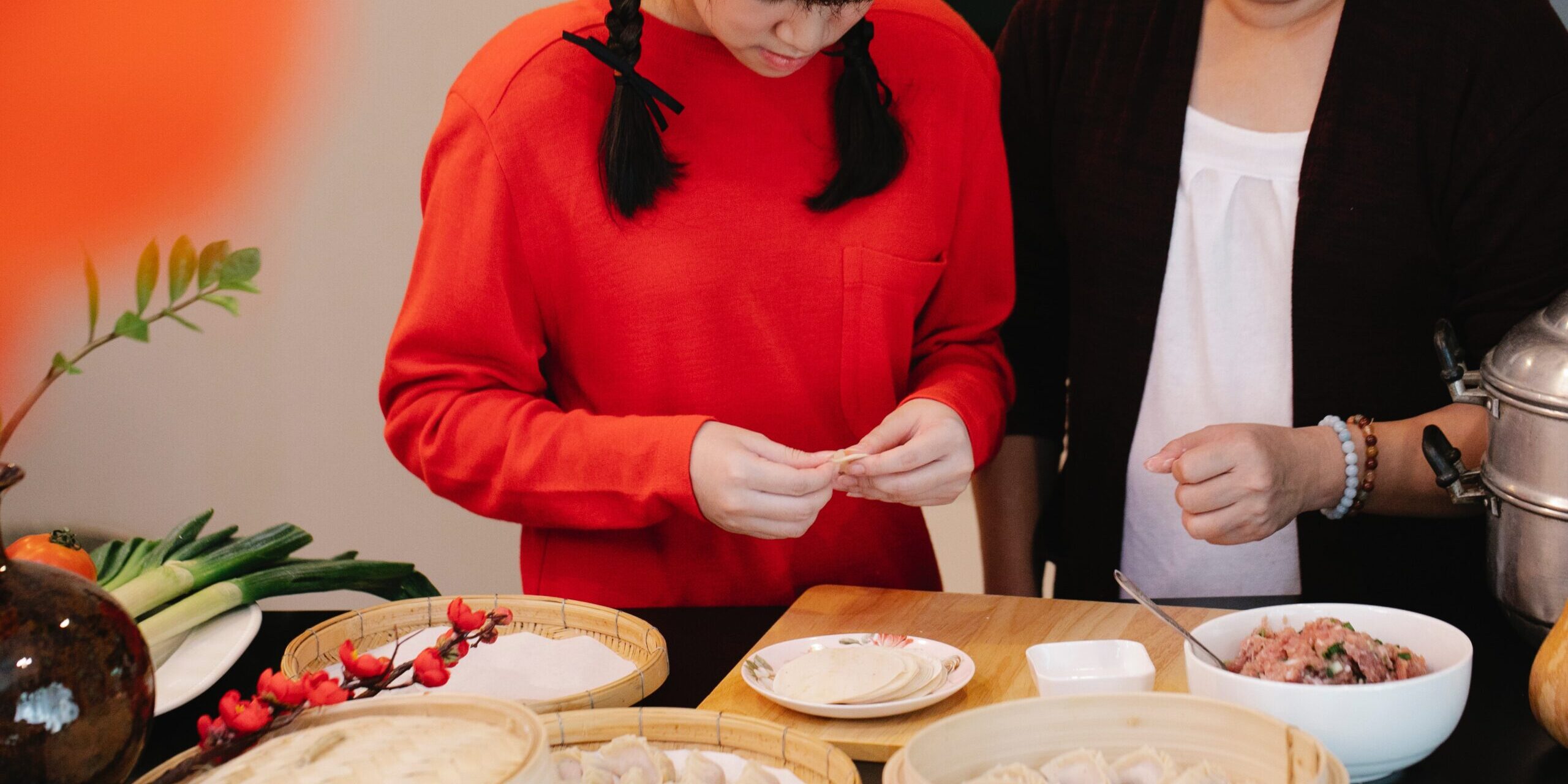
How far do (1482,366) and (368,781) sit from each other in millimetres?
1102

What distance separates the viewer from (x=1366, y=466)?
61.9 inches

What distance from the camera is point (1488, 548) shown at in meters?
1.34

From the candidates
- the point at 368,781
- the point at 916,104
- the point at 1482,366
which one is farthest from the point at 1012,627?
the point at 368,781

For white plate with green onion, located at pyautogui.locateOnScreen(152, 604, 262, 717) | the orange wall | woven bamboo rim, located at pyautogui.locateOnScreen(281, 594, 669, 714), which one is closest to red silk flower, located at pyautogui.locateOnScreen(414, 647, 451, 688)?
woven bamboo rim, located at pyautogui.locateOnScreen(281, 594, 669, 714)

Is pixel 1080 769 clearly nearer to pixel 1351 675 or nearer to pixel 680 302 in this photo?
pixel 1351 675

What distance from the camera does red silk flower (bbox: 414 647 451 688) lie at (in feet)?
3.14

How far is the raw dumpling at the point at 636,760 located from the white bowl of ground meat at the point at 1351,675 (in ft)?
1.36

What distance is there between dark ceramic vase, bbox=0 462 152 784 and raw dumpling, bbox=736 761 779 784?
40 cm

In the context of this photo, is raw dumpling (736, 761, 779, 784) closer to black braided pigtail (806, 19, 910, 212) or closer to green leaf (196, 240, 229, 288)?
green leaf (196, 240, 229, 288)

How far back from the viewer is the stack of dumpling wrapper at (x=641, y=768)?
0.89m

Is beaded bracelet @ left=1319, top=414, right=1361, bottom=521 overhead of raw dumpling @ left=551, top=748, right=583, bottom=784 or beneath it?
beneath

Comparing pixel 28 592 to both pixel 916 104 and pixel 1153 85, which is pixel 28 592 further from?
pixel 1153 85

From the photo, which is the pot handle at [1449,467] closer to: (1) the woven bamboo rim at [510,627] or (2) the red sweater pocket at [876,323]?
(2) the red sweater pocket at [876,323]

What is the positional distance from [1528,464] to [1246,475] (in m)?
0.30
